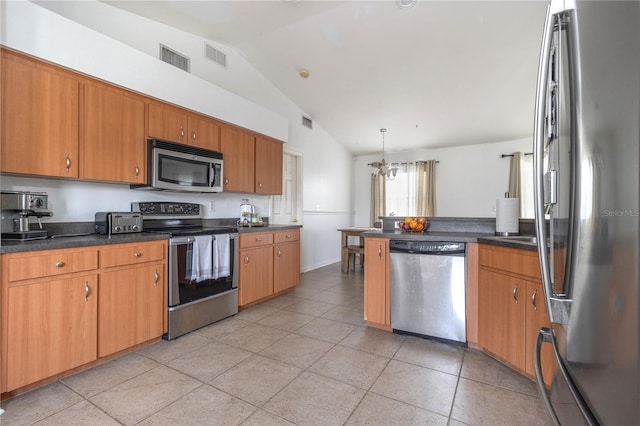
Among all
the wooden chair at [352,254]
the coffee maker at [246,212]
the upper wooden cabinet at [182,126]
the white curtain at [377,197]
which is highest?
the upper wooden cabinet at [182,126]

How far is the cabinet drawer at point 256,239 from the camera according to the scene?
11.0 ft

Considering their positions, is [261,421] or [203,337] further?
[203,337]

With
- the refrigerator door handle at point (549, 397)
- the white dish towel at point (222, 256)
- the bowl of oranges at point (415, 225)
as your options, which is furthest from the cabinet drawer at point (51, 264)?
the bowl of oranges at point (415, 225)

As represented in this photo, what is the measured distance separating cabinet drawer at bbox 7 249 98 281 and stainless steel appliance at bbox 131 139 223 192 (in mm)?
862

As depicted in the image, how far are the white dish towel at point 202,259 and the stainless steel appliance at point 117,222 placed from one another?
0.50m

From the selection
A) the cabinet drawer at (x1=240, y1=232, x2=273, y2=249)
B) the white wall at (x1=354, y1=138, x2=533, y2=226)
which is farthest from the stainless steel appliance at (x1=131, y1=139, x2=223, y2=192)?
the white wall at (x1=354, y1=138, x2=533, y2=226)

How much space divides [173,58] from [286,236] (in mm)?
2446

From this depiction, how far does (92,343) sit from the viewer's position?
2.05m

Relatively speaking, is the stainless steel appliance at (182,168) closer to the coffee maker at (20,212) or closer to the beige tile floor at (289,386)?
the coffee maker at (20,212)

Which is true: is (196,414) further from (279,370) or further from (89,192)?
(89,192)

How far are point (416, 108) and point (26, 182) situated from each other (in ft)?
16.2

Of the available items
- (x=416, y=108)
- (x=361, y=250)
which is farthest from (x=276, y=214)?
(x=416, y=108)

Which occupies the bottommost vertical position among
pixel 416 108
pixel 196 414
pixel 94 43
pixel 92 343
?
pixel 196 414

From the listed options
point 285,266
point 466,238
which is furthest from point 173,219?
point 466,238
